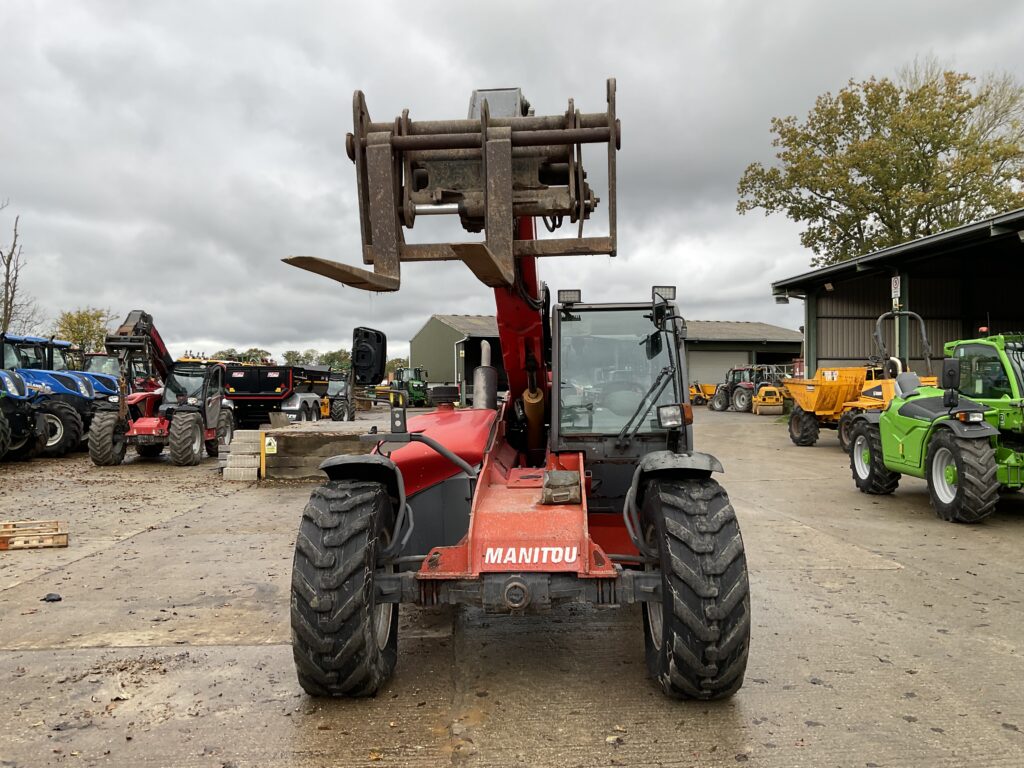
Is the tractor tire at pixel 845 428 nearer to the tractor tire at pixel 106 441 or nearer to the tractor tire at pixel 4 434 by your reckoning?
the tractor tire at pixel 106 441

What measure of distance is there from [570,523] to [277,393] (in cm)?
1795

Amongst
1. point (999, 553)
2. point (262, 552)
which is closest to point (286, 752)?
point (262, 552)

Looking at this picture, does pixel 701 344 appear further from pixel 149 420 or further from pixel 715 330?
pixel 149 420

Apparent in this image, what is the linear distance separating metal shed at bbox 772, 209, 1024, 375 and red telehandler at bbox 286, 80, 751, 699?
21349 millimetres

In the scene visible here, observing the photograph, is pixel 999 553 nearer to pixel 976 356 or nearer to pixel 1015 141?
pixel 976 356

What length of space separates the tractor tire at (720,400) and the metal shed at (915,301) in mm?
8812

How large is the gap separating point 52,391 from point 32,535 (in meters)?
11.0

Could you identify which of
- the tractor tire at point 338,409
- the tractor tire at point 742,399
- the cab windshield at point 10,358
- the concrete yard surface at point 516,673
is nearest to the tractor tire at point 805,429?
the concrete yard surface at point 516,673

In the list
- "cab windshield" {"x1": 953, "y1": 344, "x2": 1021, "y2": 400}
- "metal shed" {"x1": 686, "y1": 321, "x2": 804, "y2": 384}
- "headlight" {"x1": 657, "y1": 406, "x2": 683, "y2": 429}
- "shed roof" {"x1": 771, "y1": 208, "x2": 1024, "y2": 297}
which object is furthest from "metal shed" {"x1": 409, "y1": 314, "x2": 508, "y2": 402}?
"headlight" {"x1": 657, "y1": 406, "x2": 683, "y2": 429}

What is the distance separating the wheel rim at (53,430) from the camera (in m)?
16.7

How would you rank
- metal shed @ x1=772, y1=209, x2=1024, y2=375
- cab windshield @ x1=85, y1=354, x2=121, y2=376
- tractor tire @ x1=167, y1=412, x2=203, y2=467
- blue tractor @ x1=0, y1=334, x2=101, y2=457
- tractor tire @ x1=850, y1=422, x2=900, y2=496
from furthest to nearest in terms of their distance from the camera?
metal shed @ x1=772, y1=209, x2=1024, y2=375 → cab windshield @ x1=85, y1=354, x2=121, y2=376 → blue tractor @ x1=0, y1=334, x2=101, y2=457 → tractor tire @ x1=167, y1=412, x2=203, y2=467 → tractor tire @ x1=850, y1=422, x2=900, y2=496

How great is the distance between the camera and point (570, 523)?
391 centimetres

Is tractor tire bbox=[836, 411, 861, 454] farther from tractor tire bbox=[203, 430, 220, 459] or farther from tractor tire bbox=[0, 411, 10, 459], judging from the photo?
tractor tire bbox=[0, 411, 10, 459]

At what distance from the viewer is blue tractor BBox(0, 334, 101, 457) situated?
54.6 feet
